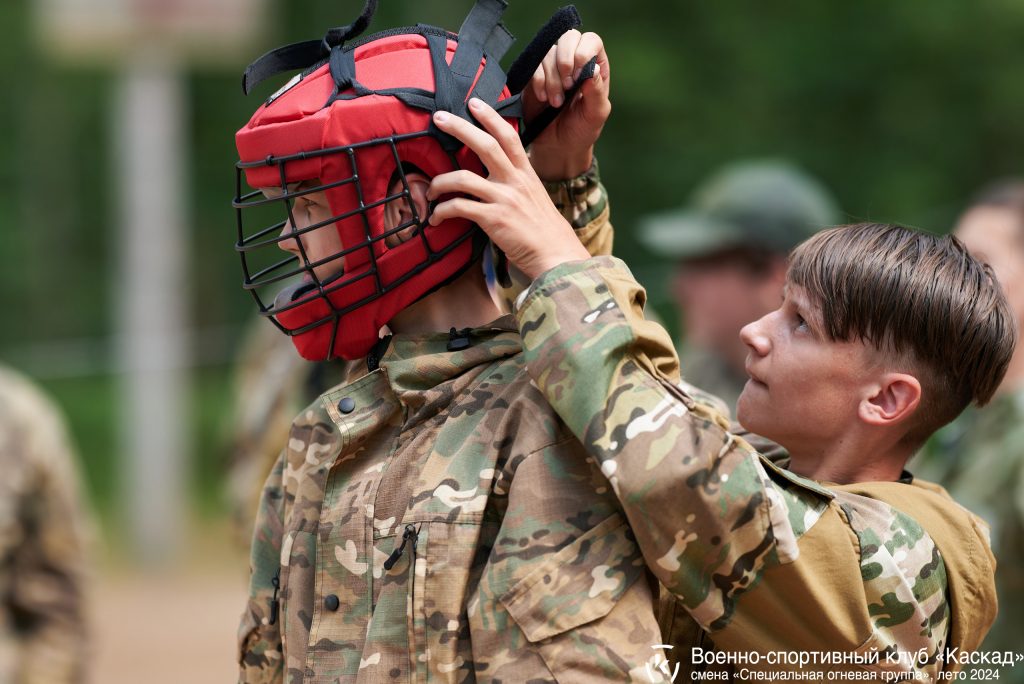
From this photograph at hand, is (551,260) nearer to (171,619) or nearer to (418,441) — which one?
(418,441)

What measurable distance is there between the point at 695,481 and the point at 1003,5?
13.7 meters

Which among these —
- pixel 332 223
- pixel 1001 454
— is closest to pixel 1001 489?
pixel 1001 454

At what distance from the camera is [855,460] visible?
7.90 feet

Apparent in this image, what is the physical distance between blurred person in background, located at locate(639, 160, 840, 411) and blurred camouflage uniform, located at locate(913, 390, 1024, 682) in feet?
4.09

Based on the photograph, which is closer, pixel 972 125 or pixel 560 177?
pixel 560 177

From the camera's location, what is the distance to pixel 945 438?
179 inches

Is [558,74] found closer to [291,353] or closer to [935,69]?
[291,353]

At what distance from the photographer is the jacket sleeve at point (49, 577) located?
166 inches

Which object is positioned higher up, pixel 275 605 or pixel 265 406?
pixel 275 605

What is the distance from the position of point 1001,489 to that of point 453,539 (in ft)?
7.80

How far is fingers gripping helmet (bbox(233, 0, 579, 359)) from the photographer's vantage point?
6.97 feet

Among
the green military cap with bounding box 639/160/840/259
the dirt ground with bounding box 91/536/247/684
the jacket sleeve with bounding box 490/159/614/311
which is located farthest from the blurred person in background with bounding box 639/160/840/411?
the dirt ground with bounding box 91/536/247/684

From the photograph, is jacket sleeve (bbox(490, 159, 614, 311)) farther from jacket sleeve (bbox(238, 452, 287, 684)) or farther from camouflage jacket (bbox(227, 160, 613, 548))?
camouflage jacket (bbox(227, 160, 613, 548))

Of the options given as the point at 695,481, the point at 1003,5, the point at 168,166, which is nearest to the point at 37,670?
the point at 695,481
